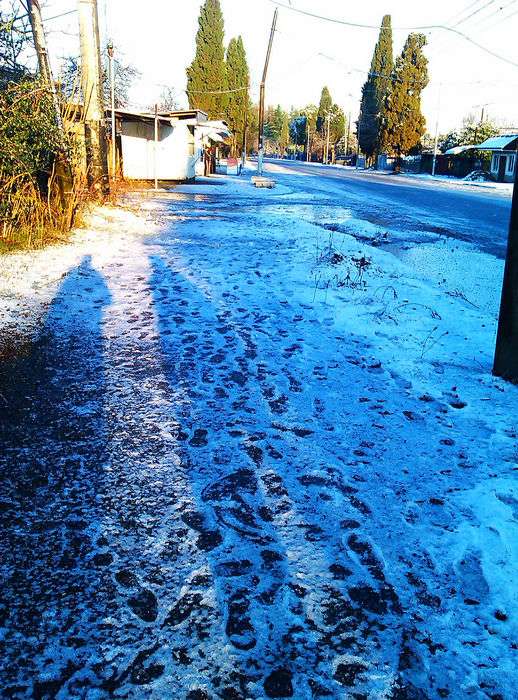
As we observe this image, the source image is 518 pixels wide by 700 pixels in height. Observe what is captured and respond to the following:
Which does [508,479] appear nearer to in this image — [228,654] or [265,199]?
[228,654]

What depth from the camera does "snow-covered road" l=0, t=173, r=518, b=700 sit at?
1.58 metres

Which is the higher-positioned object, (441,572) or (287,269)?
(287,269)

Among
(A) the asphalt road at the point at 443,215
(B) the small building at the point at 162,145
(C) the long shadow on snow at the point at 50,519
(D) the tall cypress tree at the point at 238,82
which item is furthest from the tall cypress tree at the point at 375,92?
(C) the long shadow on snow at the point at 50,519

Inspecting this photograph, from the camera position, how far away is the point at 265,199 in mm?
17969

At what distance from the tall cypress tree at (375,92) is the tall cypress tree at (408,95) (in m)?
4.55

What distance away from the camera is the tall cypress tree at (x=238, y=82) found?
173ft

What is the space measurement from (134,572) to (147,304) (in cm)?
363

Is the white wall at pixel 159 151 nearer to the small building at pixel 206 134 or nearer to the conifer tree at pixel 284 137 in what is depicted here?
the small building at pixel 206 134

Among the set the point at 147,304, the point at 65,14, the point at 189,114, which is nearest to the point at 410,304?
the point at 147,304

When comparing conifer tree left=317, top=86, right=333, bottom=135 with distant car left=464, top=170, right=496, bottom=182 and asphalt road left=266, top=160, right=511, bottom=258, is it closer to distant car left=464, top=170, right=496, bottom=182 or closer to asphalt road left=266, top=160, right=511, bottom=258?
distant car left=464, top=170, right=496, bottom=182

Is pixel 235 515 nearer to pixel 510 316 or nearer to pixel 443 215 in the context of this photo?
pixel 510 316

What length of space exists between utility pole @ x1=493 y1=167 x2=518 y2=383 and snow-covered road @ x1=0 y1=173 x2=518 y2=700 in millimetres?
195

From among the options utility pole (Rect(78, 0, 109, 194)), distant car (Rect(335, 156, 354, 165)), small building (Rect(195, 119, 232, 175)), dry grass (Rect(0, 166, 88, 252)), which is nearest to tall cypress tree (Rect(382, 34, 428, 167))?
distant car (Rect(335, 156, 354, 165))

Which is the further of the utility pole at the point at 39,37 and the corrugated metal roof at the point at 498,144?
the corrugated metal roof at the point at 498,144
